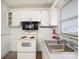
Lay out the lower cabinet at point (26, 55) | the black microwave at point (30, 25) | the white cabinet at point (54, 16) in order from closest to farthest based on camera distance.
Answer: the lower cabinet at point (26, 55) → the white cabinet at point (54, 16) → the black microwave at point (30, 25)

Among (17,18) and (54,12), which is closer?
(54,12)

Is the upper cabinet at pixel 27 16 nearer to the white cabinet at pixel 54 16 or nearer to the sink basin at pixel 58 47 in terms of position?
the white cabinet at pixel 54 16

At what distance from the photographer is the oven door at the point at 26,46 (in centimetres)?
396

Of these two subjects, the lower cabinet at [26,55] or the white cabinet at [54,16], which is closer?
the lower cabinet at [26,55]

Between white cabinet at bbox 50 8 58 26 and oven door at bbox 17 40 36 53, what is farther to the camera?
white cabinet at bbox 50 8 58 26

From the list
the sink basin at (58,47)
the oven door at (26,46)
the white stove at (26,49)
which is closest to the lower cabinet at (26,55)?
the white stove at (26,49)

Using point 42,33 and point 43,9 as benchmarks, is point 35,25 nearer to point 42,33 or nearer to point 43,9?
point 42,33

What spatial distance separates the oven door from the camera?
396 cm

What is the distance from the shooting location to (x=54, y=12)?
440 centimetres

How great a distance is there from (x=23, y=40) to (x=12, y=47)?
1.73 m

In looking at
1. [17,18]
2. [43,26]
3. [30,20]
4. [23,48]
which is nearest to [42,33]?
[43,26]

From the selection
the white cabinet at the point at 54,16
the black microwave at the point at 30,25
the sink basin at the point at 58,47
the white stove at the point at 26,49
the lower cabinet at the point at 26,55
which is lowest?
the lower cabinet at the point at 26,55

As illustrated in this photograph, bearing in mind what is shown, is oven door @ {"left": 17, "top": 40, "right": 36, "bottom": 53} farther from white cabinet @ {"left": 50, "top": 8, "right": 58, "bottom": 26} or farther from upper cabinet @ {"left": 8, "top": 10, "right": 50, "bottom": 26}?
upper cabinet @ {"left": 8, "top": 10, "right": 50, "bottom": 26}

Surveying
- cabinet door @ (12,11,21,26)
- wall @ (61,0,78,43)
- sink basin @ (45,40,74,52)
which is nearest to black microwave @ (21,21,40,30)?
cabinet door @ (12,11,21,26)
